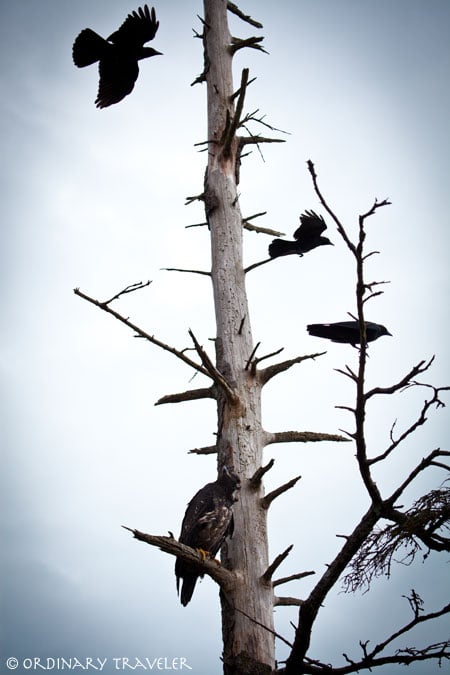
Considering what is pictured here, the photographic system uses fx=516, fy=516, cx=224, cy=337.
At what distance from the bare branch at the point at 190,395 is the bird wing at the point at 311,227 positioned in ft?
5.53

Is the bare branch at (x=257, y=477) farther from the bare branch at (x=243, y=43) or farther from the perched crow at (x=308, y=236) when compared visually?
the bare branch at (x=243, y=43)

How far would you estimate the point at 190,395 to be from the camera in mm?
3639

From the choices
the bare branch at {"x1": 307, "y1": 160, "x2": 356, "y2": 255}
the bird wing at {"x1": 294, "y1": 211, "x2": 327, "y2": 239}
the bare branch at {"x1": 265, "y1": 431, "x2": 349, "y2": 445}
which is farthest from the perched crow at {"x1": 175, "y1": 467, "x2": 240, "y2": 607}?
the bird wing at {"x1": 294, "y1": 211, "x2": 327, "y2": 239}

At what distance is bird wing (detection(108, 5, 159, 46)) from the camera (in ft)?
A: 14.9

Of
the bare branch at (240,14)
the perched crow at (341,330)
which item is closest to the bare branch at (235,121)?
the perched crow at (341,330)

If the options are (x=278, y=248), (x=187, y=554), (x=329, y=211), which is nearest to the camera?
(x=329, y=211)

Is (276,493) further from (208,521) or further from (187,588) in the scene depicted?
(187,588)

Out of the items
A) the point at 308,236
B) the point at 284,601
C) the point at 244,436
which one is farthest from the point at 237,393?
the point at 308,236

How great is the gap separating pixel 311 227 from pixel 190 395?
1869 millimetres

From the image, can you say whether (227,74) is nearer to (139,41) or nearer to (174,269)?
(139,41)

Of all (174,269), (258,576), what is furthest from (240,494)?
(174,269)

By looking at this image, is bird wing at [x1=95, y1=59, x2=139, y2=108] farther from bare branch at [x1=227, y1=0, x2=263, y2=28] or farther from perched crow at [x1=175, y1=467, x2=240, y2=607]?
perched crow at [x1=175, y1=467, x2=240, y2=607]

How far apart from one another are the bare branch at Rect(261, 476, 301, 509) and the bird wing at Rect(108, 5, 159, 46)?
4.06m

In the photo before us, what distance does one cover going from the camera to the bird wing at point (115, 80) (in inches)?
190
